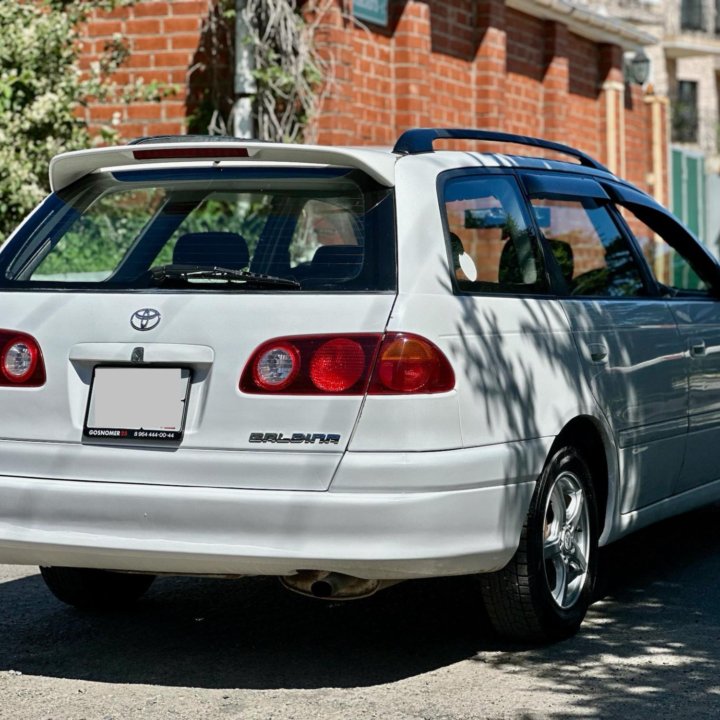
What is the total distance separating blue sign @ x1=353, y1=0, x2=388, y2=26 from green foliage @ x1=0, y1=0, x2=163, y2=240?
2505 mm

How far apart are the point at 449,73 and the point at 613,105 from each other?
5.92 m

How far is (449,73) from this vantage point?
16.0 meters

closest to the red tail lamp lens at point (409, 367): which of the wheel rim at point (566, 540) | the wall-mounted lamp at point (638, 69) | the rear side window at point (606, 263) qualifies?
the wheel rim at point (566, 540)

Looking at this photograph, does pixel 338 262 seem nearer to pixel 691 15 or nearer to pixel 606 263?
pixel 606 263

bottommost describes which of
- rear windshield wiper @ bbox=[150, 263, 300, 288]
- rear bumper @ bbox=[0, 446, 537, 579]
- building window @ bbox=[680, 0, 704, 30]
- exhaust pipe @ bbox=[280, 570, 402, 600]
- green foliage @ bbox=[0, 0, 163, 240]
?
exhaust pipe @ bbox=[280, 570, 402, 600]

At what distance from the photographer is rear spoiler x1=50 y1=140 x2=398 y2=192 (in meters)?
5.00

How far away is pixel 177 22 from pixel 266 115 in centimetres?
111

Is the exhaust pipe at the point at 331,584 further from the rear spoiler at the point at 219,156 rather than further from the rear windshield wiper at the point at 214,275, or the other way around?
the rear spoiler at the point at 219,156

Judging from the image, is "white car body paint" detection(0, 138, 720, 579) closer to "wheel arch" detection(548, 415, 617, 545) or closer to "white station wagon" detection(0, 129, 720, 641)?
"white station wagon" detection(0, 129, 720, 641)

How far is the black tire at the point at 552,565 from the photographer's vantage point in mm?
5160

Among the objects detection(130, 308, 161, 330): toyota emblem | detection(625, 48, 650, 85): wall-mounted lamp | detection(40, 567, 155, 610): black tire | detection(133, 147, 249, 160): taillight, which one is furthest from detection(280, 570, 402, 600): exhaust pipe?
detection(625, 48, 650, 85): wall-mounted lamp

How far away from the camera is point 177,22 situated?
12812 millimetres

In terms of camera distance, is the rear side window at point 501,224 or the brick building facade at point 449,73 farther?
the brick building facade at point 449,73

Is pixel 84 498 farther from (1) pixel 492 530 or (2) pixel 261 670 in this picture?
(1) pixel 492 530
